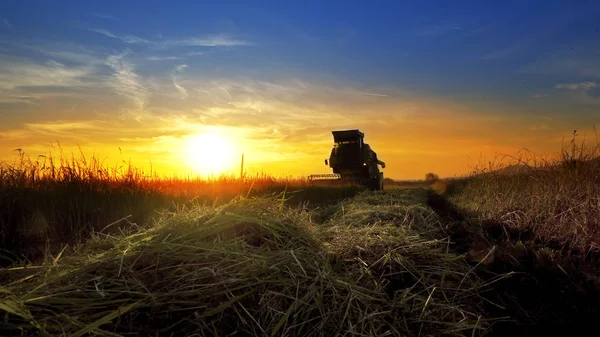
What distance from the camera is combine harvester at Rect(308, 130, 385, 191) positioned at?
65.4 ft

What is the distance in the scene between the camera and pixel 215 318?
233cm

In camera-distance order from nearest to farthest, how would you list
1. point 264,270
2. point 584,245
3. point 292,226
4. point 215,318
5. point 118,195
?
point 215,318 → point 264,270 → point 292,226 → point 584,245 → point 118,195

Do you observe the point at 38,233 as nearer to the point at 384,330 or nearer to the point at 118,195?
the point at 118,195

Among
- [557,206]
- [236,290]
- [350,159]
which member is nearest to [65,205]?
[236,290]

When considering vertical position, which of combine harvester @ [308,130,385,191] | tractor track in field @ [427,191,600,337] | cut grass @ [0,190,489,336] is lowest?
tractor track in field @ [427,191,600,337]

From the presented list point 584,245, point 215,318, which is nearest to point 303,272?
point 215,318

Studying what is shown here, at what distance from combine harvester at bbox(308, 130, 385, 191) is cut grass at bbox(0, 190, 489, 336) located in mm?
16609

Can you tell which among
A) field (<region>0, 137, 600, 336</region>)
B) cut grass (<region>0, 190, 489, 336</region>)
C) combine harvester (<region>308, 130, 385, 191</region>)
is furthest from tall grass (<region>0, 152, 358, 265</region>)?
combine harvester (<region>308, 130, 385, 191</region>)

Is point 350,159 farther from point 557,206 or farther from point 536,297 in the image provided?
point 536,297

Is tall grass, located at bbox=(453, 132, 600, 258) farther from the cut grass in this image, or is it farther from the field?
the cut grass

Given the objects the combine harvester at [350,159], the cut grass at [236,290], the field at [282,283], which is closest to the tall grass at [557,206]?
the field at [282,283]

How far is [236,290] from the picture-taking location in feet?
8.21

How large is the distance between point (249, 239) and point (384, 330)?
1125 mm

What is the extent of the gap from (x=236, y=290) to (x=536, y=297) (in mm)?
2135
